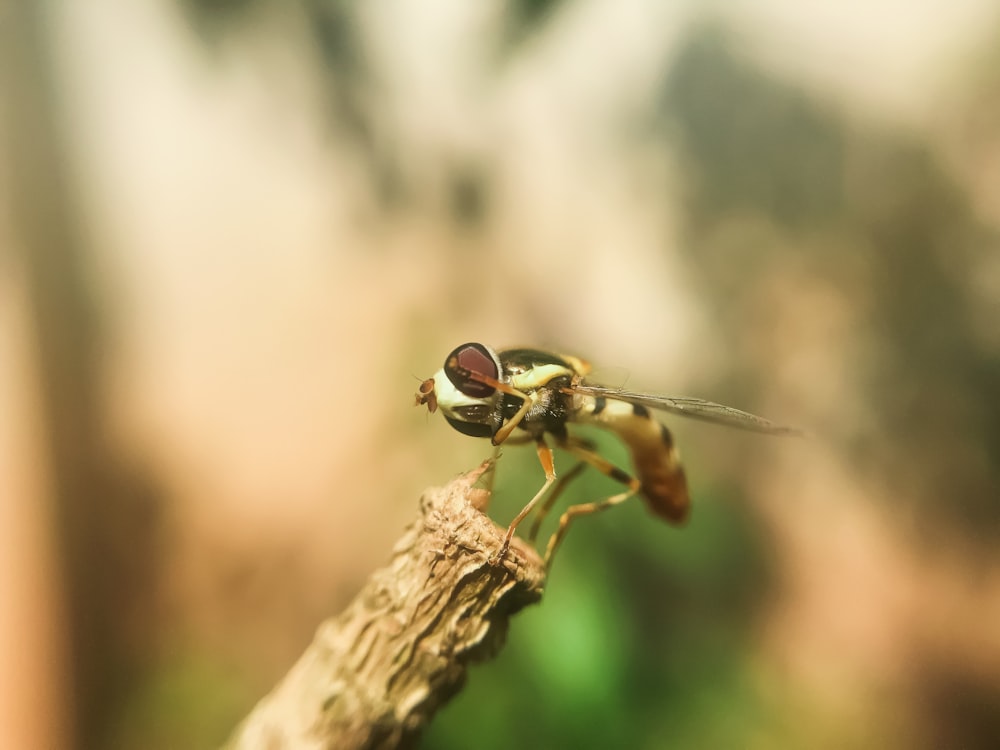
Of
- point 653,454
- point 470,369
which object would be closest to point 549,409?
point 470,369

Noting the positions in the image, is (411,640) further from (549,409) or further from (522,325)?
(522,325)

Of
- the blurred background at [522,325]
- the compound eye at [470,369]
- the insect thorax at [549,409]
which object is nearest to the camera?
the compound eye at [470,369]

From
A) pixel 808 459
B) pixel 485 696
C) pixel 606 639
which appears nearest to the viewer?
pixel 485 696

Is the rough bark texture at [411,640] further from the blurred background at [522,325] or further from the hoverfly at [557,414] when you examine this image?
the blurred background at [522,325]

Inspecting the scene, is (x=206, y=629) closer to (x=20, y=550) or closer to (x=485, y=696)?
(x=20, y=550)

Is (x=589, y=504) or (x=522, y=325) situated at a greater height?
(x=522, y=325)

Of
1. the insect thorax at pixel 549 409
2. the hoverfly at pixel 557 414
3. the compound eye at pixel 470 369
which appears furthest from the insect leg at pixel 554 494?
the compound eye at pixel 470 369

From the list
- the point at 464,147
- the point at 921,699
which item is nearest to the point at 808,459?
the point at 921,699
